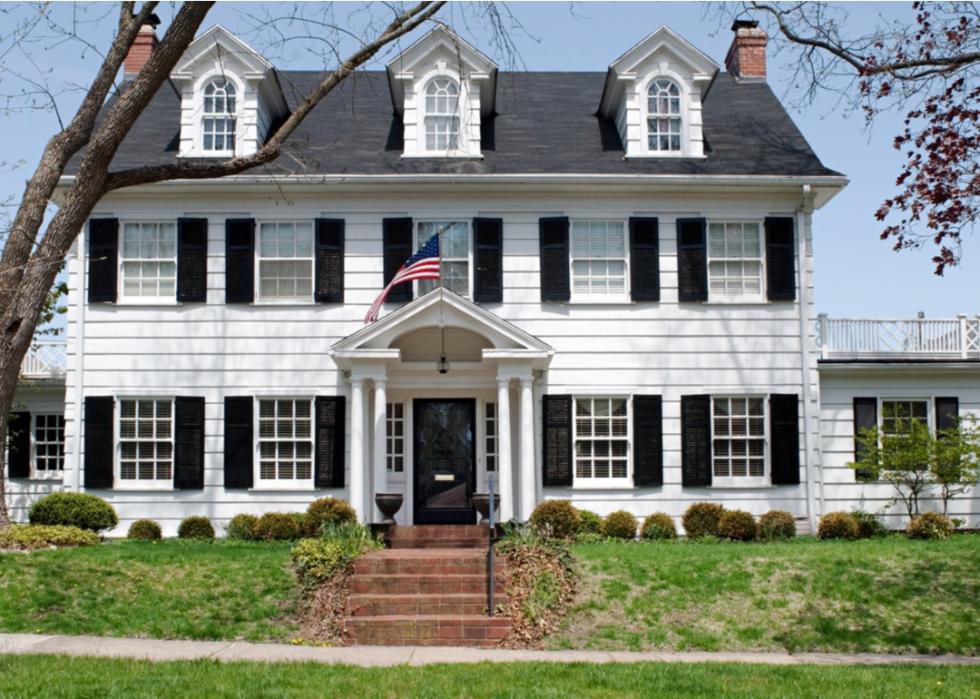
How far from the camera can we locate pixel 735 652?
12289 mm

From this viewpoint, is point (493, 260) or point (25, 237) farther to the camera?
point (493, 260)

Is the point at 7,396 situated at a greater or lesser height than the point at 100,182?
lesser

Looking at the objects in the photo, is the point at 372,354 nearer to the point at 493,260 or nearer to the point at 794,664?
the point at 493,260

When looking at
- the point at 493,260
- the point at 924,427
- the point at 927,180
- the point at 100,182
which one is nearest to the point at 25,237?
the point at 100,182

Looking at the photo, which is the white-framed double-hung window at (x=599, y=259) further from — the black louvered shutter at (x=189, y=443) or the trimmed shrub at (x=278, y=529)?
the black louvered shutter at (x=189, y=443)

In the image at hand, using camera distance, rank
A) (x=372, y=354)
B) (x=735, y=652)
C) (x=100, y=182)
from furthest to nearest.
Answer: (x=372, y=354) → (x=100, y=182) → (x=735, y=652)

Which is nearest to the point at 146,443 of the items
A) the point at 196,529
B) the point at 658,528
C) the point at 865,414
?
the point at 196,529

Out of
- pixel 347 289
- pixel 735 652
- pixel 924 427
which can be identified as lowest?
pixel 735 652

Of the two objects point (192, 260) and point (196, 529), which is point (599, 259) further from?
point (196, 529)

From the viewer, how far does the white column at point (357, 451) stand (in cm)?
1855

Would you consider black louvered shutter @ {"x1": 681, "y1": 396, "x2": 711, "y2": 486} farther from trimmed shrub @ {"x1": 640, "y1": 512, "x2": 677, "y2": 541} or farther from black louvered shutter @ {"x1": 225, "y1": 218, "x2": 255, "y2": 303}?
black louvered shutter @ {"x1": 225, "y1": 218, "x2": 255, "y2": 303}

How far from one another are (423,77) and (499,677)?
1349 centimetres

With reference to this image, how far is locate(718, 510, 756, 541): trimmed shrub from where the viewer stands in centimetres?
1891

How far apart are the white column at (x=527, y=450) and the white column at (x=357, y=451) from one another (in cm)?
263
